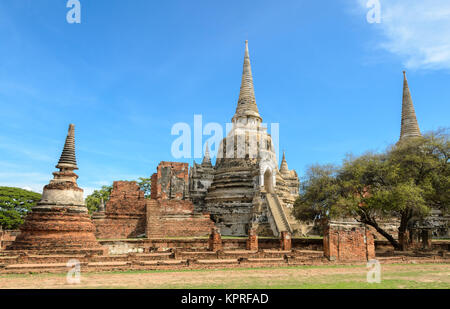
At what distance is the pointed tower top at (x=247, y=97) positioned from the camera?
38.0 metres

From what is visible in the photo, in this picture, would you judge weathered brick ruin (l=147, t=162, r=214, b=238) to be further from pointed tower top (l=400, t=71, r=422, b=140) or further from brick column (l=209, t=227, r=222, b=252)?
pointed tower top (l=400, t=71, r=422, b=140)

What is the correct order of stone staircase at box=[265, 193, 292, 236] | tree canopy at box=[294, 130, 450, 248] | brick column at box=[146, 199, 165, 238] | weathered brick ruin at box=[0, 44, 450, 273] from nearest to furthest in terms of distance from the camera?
weathered brick ruin at box=[0, 44, 450, 273] → tree canopy at box=[294, 130, 450, 248] → brick column at box=[146, 199, 165, 238] → stone staircase at box=[265, 193, 292, 236]

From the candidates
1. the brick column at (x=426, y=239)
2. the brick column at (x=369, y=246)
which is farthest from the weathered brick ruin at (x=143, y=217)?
the brick column at (x=426, y=239)

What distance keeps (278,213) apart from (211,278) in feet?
58.9

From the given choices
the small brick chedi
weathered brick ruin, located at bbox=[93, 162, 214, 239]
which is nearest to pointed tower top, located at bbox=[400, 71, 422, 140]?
A: weathered brick ruin, located at bbox=[93, 162, 214, 239]

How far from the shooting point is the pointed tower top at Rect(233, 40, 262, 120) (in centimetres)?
3800

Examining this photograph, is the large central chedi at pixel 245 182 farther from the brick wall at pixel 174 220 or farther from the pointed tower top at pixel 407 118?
the pointed tower top at pixel 407 118

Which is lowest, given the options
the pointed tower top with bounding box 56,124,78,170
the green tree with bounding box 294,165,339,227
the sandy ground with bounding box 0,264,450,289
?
the sandy ground with bounding box 0,264,450,289

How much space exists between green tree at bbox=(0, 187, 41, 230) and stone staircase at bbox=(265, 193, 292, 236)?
30.9 meters

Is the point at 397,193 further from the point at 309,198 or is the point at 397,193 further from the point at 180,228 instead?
the point at 180,228

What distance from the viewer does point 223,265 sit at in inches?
483

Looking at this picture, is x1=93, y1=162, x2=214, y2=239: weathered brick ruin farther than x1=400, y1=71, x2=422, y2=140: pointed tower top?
No
